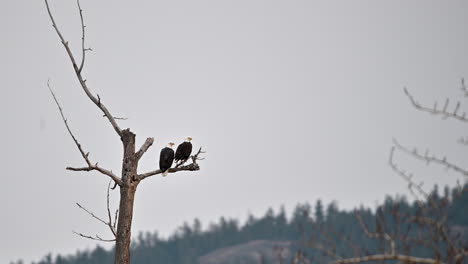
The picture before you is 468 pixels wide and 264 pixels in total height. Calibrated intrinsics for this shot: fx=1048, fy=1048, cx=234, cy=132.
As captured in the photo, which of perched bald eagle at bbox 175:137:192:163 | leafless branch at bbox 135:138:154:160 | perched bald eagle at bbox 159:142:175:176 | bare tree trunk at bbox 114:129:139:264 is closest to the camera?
bare tree trunk at bbox 114:129:139:264

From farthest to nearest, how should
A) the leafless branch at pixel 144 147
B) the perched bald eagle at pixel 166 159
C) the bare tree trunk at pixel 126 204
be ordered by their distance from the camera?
the perched bald eagle at pixel 166 159, the leafless branch at pixel 144 147, the bare tree trunk at pixel 126 204

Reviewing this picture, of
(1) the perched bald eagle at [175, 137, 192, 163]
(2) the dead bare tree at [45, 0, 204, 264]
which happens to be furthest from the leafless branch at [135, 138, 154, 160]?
(1) the perched bald eagle at [175, 137, 192, 163]

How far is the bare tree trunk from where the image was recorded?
11.0m

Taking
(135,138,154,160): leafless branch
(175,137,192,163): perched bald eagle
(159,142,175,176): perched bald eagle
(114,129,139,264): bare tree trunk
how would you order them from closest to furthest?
(114,129,139,264): bare tree trunk, (135,138,154,160): leafless branch, (159,142,175,176): perched bald eagle, (175,137,192,163): perched bald eagle

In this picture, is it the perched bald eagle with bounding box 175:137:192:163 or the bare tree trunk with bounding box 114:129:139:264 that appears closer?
the bare tree trunk with bounding box 114:129:139:264

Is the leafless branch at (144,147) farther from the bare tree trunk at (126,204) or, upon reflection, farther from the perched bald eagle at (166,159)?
the perched bald eagle at (166,159)

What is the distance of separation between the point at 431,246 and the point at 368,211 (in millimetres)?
168410

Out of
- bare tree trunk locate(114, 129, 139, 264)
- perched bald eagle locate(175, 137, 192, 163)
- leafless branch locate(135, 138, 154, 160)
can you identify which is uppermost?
perched bald eagle locate(175, 137, 192, 163)

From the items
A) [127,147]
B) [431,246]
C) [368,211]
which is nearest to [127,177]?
[127,147]

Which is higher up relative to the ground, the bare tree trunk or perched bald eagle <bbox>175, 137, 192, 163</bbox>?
perched bald eagle <bbox>175, 137, 192, 163</bbox>

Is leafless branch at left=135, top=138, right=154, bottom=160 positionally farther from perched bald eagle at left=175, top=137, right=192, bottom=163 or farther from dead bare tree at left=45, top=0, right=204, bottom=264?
perched bald eagle at left=175, top=137, right=192, bottom=163

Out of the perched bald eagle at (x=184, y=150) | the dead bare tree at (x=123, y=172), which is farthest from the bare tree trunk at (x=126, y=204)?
the perched bald eagle at (x=184, y=150)

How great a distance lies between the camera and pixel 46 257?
181 m

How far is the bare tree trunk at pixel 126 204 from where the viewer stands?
11000 mm
